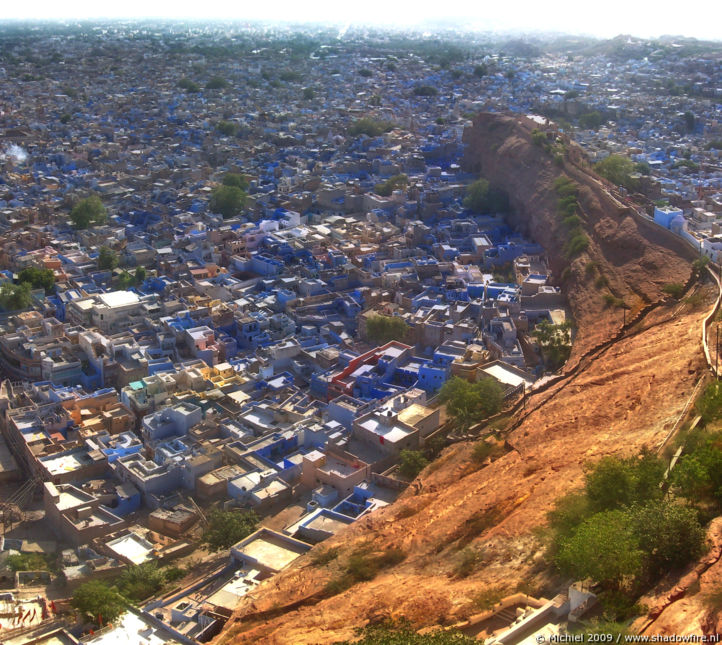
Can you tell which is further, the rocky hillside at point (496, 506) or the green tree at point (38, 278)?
the green tree at point (38, 278)

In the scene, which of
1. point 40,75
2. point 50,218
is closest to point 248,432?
point 50,218

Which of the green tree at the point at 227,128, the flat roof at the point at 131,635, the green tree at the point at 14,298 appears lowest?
the flat roof at the point at 131,635

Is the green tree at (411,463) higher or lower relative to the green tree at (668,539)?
lower

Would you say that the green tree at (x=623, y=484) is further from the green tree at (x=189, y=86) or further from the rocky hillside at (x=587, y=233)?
the green tree at (x=189, y=86)

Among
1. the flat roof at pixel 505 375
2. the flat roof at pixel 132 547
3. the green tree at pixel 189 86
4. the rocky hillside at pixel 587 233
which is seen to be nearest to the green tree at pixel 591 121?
the rocky hillside at pixel 587 233

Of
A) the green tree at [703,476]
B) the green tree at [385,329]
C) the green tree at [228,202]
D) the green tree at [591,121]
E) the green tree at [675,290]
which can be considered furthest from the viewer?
the green tree at [591,121]

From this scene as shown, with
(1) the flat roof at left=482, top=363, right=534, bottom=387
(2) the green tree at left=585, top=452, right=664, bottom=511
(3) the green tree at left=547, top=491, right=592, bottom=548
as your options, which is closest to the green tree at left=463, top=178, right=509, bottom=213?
(1) the flat roof at left=482, top=363, right=534, bottom=387

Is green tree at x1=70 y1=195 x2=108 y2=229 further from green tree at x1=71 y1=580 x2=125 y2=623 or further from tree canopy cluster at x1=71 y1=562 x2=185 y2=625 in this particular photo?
green tree at x1=71 y1=580 x2=125 y2=623
